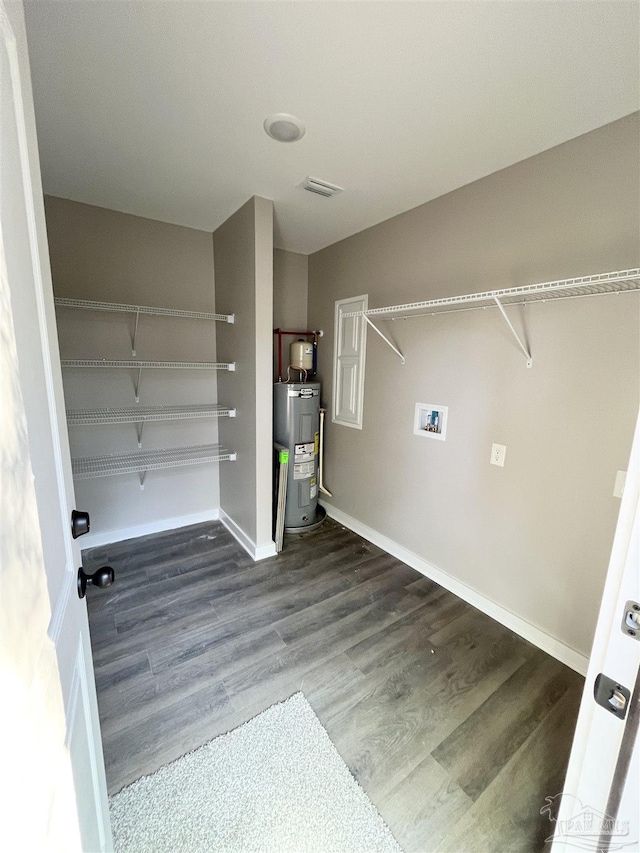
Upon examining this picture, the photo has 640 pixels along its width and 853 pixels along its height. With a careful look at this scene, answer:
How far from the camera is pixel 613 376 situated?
148 cm

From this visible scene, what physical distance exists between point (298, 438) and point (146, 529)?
1.51m

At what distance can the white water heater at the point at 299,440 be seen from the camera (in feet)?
9.31

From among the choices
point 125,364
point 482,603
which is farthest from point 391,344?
point 125,364

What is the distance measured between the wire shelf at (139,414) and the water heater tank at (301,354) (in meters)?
0.77

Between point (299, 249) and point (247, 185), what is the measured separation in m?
1.15

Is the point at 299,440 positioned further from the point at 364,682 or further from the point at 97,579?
the point at 97,579

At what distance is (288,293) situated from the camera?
3.23m

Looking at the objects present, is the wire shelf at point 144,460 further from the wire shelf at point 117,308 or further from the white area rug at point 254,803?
the white area rug at point 254,803

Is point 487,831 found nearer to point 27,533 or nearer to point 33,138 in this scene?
point 27,533

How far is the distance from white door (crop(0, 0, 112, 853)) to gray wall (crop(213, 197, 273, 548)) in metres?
1.60

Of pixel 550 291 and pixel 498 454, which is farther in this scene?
pixel 498 454

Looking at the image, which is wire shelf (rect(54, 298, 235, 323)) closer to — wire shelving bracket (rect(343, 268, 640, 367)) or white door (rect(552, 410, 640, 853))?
wire shelving bracket (rect(343, 268, 640, 367))

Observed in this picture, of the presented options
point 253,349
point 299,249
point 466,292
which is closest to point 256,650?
point 253,349

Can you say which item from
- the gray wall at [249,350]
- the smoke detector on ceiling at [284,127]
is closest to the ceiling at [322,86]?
the smoke detector on ceiling at [284,127]
